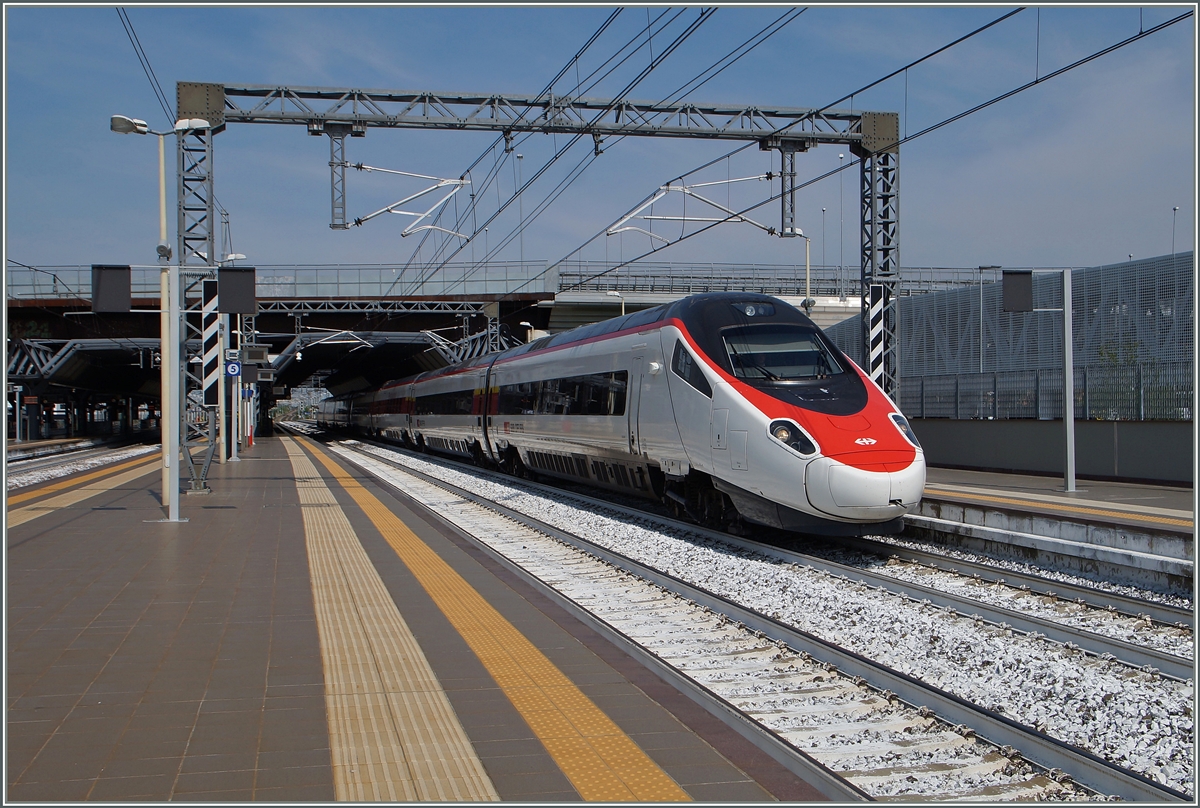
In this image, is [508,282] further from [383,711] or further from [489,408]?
[383,711]

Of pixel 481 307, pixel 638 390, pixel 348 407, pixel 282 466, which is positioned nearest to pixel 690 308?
A: pixel 638 390

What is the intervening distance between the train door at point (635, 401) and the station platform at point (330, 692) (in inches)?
159

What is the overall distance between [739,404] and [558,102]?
10.1 metres

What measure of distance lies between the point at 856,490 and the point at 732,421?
1.78 m

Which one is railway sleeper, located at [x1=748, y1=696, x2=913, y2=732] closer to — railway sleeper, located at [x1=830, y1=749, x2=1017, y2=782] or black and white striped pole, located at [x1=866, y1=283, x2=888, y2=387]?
railway sleeper, located at [x1=830, y1=749, x2=1017, y2=782]

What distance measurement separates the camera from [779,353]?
36.3ft

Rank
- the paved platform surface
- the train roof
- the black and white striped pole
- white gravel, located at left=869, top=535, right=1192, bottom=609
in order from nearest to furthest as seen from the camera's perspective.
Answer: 1. white gravel, located at left=869, top=535, right=1192, bottom=609
2. the paved platform surface
3. the train roof
4. the black and white striped pole

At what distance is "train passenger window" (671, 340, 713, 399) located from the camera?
11.2 meters

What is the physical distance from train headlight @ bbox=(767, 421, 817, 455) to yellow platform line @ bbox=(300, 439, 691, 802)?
3.59 metres

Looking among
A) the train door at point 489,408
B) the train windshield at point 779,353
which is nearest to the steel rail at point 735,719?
the train windshield at point 779,353

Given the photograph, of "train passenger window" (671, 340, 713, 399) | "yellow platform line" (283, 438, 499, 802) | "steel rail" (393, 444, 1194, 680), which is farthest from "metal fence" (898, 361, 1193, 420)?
"yellow platform line" (283, 438, 499, 802)

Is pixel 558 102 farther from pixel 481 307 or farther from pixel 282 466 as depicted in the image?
pixel 481 307

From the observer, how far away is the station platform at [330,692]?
4.08 m

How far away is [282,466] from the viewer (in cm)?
2619
